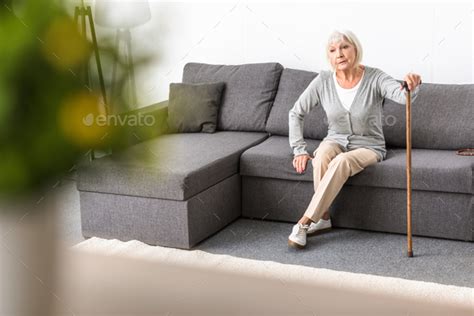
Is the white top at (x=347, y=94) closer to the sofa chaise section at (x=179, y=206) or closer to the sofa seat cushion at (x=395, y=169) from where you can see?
the sofa seat cushion at (x=395, y=169)

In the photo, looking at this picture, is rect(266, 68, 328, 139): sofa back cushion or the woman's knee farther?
rect(266, 68, 328, 139): sofa back cushion

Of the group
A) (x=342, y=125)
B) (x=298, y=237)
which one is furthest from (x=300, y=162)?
(x=298, y=237)

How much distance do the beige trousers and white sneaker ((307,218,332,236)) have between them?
13 centimetres

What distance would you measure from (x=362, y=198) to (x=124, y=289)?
9.13 ft

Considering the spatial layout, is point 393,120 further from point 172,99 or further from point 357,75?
point 172,99

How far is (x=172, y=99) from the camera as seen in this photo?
409 cm

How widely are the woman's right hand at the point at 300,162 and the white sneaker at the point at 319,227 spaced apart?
26 cm

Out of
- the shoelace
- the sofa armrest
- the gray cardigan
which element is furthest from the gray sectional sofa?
the sofa armrest

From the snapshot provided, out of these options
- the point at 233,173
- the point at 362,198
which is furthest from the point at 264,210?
the point at 362,198

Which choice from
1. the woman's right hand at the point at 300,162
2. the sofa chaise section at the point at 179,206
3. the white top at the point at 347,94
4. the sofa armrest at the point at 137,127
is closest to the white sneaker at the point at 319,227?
the woman's right hand at the point at 300,162

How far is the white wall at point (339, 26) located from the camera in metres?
3.84

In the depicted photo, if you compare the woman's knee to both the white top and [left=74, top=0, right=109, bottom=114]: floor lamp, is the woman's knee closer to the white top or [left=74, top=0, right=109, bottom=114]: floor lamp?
the white top

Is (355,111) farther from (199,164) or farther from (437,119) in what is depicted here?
(199,164)

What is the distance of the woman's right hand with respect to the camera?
11.1 feet
